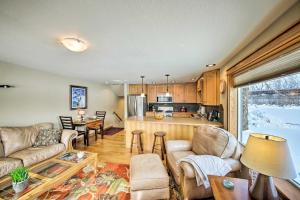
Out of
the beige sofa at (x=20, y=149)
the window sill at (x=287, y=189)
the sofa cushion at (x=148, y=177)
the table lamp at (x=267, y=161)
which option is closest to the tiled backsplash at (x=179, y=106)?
the beige sofa at (x=20, y=149)

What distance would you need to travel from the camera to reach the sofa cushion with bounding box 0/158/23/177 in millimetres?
2098

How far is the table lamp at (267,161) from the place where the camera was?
2.94ft

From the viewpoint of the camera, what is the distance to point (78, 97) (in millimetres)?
4852

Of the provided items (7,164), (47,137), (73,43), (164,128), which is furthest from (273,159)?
(47,137)

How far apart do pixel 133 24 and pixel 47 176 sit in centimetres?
234

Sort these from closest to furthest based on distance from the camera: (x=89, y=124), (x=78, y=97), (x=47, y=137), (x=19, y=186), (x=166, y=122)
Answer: (x=19, y=186) → (x=47, y=137) → (x=166, y=122) → (x=89, y=124) → (x=78, y=97)

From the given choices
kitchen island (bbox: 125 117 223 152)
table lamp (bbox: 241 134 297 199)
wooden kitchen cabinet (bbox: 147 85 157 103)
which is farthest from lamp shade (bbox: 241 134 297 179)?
wooden kitchen cabinet (bbox: 147 85 157 103)

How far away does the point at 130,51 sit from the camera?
7.06 feet

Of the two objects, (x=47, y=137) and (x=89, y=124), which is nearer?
(x=47, y=137)

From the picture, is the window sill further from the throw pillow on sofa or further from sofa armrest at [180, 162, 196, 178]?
the throw pillow on sofa

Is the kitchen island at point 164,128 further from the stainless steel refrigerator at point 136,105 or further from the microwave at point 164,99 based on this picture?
the microwave at point 164,99

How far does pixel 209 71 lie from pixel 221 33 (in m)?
2.07

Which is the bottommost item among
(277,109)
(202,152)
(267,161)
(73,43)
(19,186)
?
(19,186)

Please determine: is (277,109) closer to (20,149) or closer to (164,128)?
(164,128)
